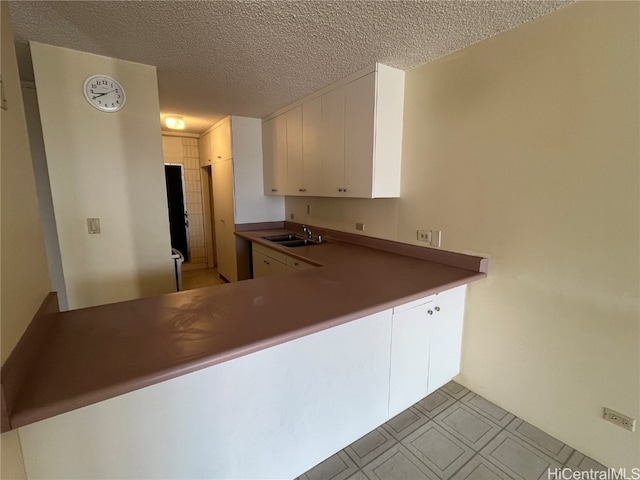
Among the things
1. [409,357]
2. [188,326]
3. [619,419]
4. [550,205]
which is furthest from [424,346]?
[188,326]

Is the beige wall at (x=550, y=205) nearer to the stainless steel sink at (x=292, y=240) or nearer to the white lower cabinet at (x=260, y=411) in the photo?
the white lower cabinet at (x=260, y=411)

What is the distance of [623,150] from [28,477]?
2.43 meters

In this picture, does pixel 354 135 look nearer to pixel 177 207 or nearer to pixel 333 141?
pixel 333 141

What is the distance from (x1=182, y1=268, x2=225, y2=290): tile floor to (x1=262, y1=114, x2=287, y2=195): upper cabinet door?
66.0 inches

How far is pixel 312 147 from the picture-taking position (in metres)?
2.74

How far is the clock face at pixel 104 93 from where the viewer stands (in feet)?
6.02

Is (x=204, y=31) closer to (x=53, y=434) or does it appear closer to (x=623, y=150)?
(x=53, y=434)

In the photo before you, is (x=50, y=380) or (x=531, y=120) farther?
(x=531, y=120)

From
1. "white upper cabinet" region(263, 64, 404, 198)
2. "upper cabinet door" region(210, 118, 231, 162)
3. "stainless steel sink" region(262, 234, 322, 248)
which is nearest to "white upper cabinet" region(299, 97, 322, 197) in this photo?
"white upper cabinet" region(263, 64, 404, 198)

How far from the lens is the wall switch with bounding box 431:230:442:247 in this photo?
2051 mm

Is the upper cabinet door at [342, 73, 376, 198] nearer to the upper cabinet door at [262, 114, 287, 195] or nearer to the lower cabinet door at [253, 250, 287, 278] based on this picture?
the lower cabinet door at [253, 250, 287, 278]

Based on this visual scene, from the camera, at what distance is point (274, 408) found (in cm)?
119

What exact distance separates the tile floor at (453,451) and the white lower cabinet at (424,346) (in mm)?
141

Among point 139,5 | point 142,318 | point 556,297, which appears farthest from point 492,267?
point 139,5
